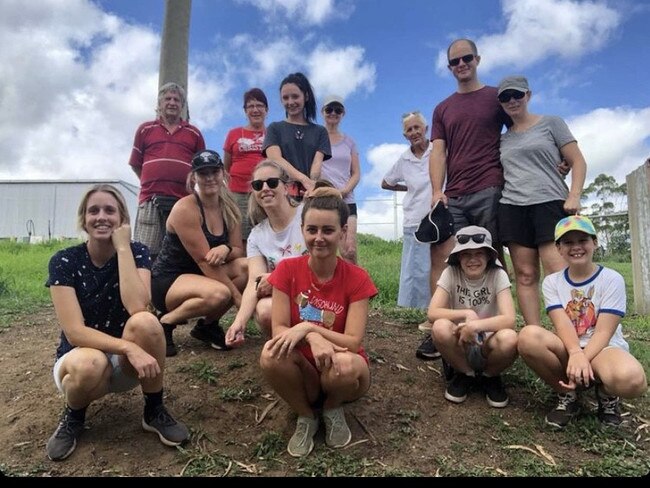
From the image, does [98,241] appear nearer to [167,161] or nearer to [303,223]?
[303,223]

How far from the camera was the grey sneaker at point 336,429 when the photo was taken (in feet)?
9.76

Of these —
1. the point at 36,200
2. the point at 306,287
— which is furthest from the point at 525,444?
the point at 36,200

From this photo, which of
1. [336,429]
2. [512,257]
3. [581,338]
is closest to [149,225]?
[336,429]

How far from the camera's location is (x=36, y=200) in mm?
28328

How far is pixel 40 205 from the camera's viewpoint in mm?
28234

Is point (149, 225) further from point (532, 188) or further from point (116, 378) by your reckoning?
point (532, 188)

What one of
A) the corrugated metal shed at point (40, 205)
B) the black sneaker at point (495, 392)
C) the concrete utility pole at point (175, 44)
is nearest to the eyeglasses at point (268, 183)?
the black sneaker at point (495, 392)

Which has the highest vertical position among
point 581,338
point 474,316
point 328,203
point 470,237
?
point 328,203

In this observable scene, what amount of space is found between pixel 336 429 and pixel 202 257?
1633mm

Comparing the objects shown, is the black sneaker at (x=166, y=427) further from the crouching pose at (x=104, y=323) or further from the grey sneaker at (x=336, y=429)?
the grey sneaker at (x=336, y=429)

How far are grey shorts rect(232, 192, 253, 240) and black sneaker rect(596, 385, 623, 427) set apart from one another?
2.73 meters

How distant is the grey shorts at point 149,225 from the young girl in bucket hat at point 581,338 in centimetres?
315

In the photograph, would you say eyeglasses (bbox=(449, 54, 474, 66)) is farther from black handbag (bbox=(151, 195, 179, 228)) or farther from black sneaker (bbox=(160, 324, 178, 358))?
black sneaker (bbox=(160, 324, 178, 358))

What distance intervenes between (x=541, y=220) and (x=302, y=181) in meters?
1.73
